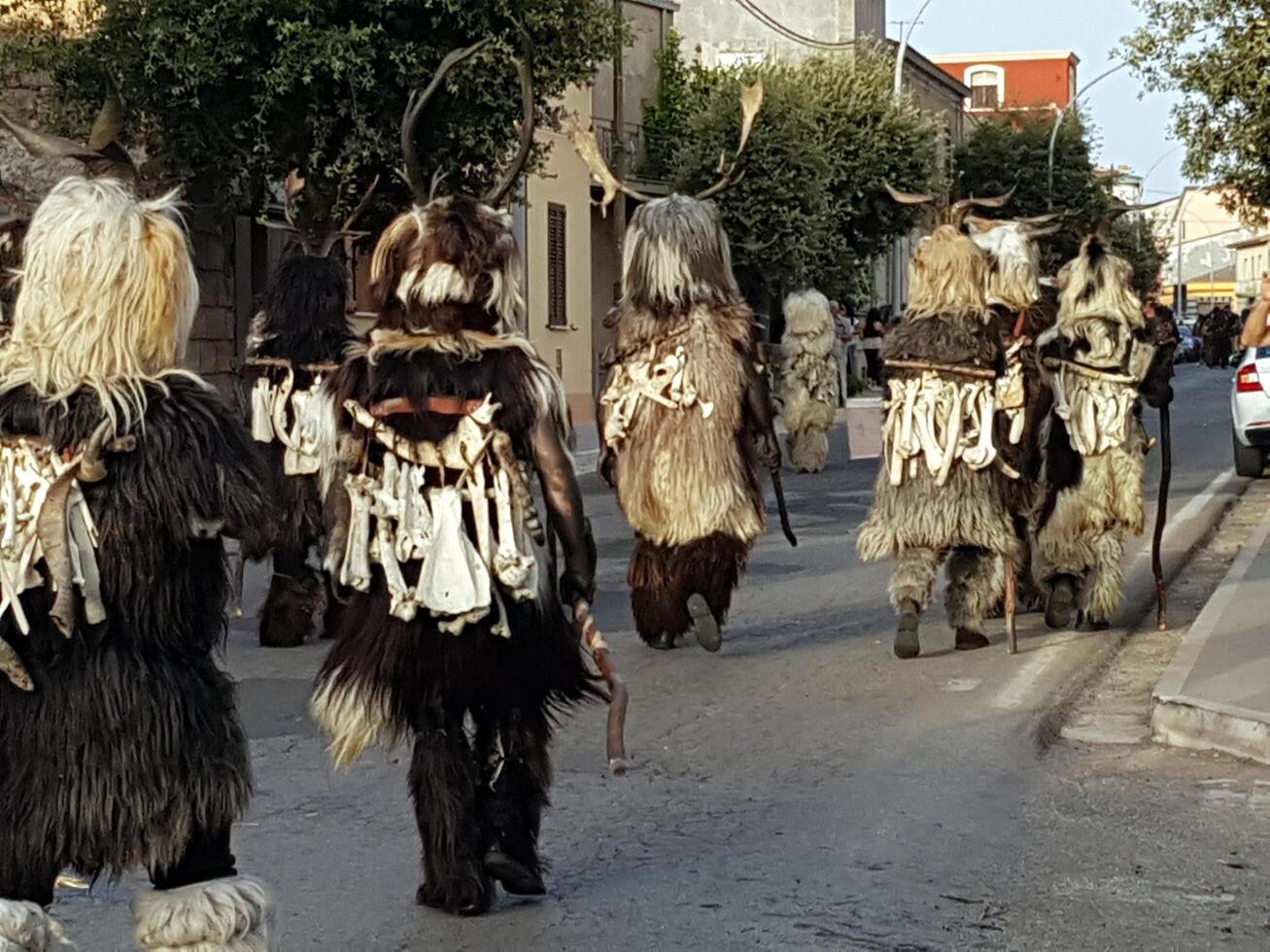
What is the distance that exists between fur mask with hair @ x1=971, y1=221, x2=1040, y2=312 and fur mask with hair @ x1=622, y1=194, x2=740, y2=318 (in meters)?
1.42

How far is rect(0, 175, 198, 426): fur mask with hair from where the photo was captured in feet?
14.0

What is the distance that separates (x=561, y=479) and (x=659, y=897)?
1.29 m

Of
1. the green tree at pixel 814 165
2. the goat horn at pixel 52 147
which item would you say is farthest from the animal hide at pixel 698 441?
the green tree at pixel 814 165

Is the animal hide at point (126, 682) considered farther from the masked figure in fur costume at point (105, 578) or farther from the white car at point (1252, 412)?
the white car at point (1252, 412)

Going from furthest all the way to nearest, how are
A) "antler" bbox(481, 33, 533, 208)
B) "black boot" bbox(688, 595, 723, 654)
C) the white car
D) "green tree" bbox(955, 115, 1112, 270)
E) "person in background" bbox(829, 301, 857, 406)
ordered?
"green tree" bbox(955, 115, 1112, 270)
"person in background" bbox(829, 301, 857, 406)
the white car
"black boot" bbox(688, 595, 723, 654)
"antler" bbox(481, 33, 533, 208)

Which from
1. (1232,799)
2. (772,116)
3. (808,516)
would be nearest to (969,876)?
(1232,799)

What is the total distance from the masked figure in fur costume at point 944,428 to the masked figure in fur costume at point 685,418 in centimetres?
65

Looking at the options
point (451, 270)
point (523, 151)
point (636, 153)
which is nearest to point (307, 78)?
point (523, 151)

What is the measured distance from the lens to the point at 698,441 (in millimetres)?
10102

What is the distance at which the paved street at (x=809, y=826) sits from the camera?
5.83 meters

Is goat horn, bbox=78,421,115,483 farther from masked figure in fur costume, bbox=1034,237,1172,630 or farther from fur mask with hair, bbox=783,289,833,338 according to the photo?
fur mask with hair, bbox=783,289,833,338

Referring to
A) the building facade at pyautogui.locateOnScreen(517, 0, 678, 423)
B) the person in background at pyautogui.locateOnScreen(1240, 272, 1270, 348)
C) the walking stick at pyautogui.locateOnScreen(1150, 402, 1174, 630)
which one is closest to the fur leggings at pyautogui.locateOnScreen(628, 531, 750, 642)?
the walking stick at pyautogui.locateOnScreen(1150, 402, 1174, 630)

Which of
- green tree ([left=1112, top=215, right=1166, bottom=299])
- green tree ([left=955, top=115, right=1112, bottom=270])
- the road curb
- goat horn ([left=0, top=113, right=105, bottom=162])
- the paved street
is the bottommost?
the paved street

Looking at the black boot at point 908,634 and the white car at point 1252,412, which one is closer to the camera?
the black boot at point 908,634
